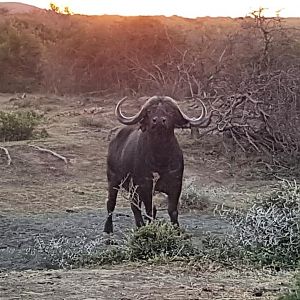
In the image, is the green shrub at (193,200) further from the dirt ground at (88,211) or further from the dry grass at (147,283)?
the dry grass at (147,283)

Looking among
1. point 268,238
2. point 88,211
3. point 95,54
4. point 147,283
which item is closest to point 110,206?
point 88,211

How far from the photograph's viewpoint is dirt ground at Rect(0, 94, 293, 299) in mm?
6961

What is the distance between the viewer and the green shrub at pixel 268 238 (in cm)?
856

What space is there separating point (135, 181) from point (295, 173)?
24.0ft

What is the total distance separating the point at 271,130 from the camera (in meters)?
19.1

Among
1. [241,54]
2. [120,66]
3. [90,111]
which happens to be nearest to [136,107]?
[90,111]

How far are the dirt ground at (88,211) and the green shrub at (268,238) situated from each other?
75 centimetres

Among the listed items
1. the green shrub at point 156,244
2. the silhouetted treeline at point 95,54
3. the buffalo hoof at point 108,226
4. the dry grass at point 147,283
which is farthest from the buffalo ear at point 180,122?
the silhouetted treeline at point 95,54

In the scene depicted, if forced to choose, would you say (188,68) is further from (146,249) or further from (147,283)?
(147,283)

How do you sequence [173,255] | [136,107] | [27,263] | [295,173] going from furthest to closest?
[136,107] → [295,173] → [27,263] → [173,255]

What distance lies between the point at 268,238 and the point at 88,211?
20.7 feet

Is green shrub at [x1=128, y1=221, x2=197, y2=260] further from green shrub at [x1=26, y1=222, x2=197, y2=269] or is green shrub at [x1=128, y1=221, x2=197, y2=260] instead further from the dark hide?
the dark hide

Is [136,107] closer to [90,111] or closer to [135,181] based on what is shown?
[90,111]

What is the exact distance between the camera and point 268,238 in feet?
28.8
